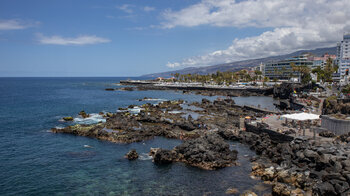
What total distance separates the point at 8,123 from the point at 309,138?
172ft

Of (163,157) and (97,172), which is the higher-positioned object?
(163,157)

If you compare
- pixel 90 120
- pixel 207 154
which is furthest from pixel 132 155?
pixel 90 120

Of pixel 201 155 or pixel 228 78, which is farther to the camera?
pixel 228 78

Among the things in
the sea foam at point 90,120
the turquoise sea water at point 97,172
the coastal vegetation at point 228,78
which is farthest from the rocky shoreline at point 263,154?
the coastal vegetation at point 228,78

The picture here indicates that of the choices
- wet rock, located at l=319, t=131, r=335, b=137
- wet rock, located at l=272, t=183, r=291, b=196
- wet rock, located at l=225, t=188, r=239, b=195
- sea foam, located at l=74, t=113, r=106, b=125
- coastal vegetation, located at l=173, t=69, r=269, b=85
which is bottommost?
wet rock, located at l=225, t=188, r=239, b=195

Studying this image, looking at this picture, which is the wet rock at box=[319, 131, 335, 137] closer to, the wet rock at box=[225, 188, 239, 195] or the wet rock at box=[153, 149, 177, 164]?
the wet rock at box=[225, 188, 239, 195]

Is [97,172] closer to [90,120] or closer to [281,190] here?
[281,190]

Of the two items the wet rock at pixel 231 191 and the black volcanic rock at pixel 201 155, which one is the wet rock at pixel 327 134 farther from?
the wet rock at pixel 231 191

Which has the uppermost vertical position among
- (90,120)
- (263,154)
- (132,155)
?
(90,120)

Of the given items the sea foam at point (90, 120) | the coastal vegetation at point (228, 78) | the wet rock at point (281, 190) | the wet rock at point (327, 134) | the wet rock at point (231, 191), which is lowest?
the wet rock at point (231, 191)

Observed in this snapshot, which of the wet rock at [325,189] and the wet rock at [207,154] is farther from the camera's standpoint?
the wet rock at [207,154]

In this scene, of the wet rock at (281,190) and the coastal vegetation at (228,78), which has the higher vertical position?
the coastal vegetation at (228,78)

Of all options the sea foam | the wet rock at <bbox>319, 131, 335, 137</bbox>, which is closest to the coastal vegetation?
the sea foam

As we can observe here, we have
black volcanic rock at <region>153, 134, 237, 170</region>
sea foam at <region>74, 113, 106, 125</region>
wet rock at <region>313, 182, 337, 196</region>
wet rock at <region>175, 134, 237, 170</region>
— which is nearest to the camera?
wet rock at <region>313, 182, 337, 196</region>
